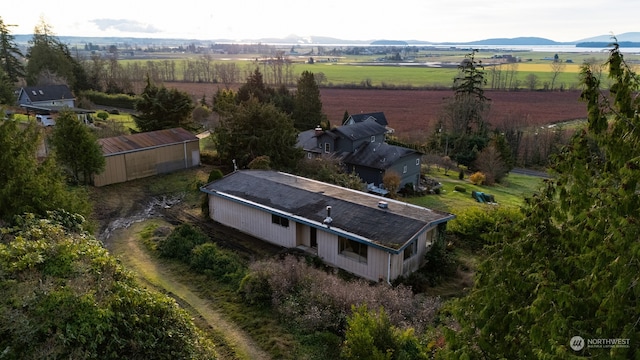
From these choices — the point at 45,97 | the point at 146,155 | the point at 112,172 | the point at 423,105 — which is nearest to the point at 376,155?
the point at 146,155

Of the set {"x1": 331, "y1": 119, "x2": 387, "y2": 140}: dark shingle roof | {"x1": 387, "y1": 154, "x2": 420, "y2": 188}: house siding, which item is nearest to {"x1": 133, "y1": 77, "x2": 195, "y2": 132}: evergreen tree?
{"x1": 331, "y1": 119, "x2": 387, "y2": 140}: dark shingle roof

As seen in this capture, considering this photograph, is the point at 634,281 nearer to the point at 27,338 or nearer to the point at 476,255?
the point at 27,338

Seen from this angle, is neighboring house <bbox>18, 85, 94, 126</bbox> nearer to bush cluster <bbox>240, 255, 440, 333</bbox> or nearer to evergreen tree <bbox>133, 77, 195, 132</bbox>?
evergreen tree <bbox>133, 77, 195, 132</bbox>

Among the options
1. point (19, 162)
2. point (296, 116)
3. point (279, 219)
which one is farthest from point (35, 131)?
point (296, 116)

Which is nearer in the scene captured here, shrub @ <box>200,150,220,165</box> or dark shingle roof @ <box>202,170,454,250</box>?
dark shingle roof @ <box>202,170,454,250</box>

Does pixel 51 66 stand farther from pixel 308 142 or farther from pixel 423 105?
pixel 423 105

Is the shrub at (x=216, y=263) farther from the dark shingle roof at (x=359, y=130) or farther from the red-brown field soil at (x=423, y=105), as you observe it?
the red-brown field soil at (x=423, y=105)

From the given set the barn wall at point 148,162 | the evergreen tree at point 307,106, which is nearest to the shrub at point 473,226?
the barn wall at point 148,162
